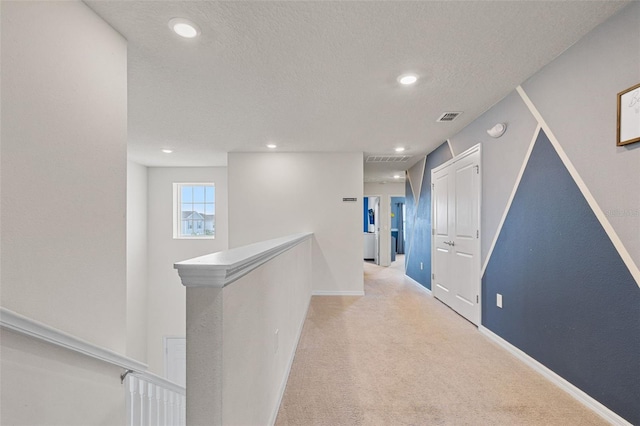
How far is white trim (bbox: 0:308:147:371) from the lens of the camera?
96 centimetres

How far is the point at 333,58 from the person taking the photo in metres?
1.92

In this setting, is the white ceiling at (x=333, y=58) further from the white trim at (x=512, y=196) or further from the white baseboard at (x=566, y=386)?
the white baseboard at (x=566, y=386)

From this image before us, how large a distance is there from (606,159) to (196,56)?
2.69 meters

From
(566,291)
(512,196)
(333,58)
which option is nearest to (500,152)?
(512,196)

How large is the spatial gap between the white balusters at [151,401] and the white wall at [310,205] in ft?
8.58

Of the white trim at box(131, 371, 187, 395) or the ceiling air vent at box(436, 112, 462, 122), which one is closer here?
the white trim at box(131, 371, 187, 395)

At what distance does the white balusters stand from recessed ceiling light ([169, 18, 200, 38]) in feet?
6.93

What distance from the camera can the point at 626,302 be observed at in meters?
1.49

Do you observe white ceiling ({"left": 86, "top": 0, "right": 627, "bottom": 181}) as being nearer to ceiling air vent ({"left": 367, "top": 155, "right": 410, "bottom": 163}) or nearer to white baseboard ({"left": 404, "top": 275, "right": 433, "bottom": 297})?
ceiling air vent ({"left": 367, "top": 155, "right": 410, "bottom": 163})

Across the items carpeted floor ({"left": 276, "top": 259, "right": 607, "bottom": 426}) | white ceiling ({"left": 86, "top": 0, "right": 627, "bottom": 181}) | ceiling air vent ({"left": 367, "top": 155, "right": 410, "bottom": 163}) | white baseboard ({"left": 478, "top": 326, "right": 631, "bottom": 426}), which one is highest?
white ceiling ({"left": 86, "top": 0, "right": 627, "bottom": 181})

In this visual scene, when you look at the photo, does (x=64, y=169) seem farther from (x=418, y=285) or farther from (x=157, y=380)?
(x=418, y=285)

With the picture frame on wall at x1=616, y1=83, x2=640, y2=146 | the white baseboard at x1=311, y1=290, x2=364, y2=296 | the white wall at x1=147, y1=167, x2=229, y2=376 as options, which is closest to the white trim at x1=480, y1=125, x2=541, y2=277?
the picture frame on wall at x1=616, y1=83, x2=640, y2=146

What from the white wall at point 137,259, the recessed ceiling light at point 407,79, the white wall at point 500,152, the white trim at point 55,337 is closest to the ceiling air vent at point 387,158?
the white wall at point 500,152

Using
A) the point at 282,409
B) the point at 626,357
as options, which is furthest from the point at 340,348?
the point at 626,357
